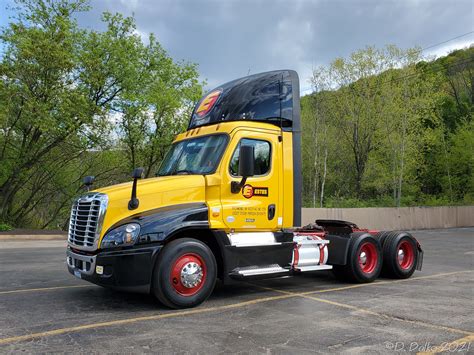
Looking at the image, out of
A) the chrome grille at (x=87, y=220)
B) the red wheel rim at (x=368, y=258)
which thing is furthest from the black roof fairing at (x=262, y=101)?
the red wheel rim at (x=368, y=258)

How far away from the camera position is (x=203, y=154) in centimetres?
706

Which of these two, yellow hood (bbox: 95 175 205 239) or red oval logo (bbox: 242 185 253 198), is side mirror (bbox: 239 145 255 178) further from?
yellow hood (bbox: 95 175 205 239)

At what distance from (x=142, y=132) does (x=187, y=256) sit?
22.3 meters

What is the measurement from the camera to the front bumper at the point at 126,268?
5770 mm

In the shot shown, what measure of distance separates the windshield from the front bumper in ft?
5.27

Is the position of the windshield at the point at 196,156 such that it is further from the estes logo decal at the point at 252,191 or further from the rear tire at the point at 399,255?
the rear tire at the point at 399,255

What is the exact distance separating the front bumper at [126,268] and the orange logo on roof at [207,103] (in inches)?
120

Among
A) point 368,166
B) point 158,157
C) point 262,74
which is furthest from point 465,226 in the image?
point 262,74

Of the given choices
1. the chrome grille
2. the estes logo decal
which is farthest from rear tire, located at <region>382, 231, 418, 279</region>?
the chrome grille

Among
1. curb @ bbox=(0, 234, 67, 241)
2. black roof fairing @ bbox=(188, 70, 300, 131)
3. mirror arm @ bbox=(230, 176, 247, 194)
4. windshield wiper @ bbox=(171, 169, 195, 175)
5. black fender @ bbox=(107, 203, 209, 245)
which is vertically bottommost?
curb @ bbox=(0, 234, 67, 241)

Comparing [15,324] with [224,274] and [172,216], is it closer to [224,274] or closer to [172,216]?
[172,216]

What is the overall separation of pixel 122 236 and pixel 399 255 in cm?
615

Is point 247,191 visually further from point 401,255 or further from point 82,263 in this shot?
point 401,255

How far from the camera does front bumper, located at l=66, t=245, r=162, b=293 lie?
18.9ft
